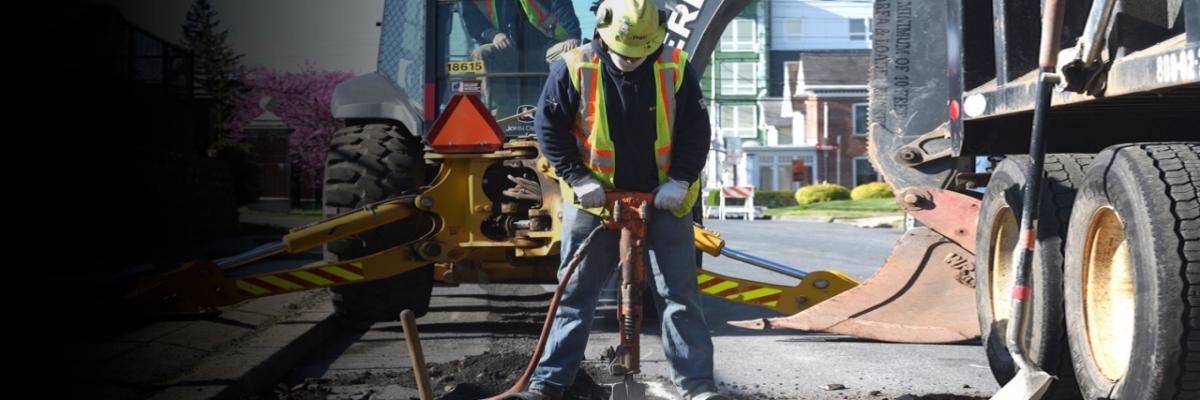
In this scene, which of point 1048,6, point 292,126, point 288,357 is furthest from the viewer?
point 292,126

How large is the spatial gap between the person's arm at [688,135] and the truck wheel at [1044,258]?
4.45ft

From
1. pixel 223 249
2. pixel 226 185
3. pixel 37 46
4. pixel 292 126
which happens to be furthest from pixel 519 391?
pixel 292 126

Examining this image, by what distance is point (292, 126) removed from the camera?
54.0 ft

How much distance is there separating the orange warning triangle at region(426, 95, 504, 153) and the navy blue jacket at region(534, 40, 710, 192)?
2349mm

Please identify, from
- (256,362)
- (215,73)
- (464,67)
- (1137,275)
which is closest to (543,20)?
(464,67)

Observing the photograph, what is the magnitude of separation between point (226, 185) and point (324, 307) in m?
6.78

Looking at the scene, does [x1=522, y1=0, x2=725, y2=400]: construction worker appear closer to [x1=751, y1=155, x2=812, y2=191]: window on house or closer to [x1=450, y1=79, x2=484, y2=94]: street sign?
[x1=450, y1=79, x2=484, y2=94]: street sign

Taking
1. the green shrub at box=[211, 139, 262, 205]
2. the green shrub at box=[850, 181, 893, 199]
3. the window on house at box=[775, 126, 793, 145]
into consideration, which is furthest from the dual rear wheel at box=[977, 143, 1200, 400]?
the window on house at box=[775, 126, 793, 145]

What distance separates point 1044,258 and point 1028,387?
1.71ft

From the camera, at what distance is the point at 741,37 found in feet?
211

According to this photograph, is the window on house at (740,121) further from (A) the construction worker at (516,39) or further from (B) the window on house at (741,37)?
(A) the construction worker at (516,39)

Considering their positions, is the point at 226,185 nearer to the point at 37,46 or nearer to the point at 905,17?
the point at 37,46

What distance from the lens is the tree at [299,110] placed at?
46.4ft

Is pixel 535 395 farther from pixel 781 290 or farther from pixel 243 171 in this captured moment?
pixel 243 171
